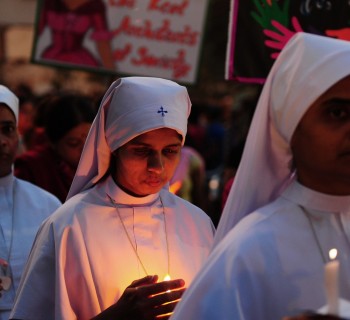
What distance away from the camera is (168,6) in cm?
893

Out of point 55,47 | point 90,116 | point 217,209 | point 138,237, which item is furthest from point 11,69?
point 138,237

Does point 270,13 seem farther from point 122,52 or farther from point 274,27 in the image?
point 122,52

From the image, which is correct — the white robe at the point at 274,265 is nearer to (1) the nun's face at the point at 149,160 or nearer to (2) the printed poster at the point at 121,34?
(1) the nun's face at the point at 149,160

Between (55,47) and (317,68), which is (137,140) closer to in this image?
(317,68)

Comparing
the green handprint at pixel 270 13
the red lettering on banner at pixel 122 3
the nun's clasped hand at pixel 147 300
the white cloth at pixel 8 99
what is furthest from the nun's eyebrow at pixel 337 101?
the red lettering on banner at pixel 122 3

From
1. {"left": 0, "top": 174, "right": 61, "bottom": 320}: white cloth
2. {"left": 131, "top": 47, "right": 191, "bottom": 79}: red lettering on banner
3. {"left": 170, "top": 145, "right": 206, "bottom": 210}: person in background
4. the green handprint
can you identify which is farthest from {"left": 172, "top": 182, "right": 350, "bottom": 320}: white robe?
{"left": 170, "top": 145, "right": 206, "bottom": 210}: person in background

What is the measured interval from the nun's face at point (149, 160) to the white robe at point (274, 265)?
124cm

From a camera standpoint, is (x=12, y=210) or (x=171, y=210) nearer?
(x=171, y=210)

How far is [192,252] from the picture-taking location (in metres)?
4.43

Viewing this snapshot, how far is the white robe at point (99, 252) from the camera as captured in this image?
419cm

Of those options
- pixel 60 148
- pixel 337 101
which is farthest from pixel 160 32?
pixel 337 101

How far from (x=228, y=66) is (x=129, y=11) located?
3.19 meters

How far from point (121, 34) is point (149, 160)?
4.85 metres

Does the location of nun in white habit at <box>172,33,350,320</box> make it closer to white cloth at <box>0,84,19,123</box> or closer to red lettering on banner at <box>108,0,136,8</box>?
white cloth at <box>0,84,19,123</box>
